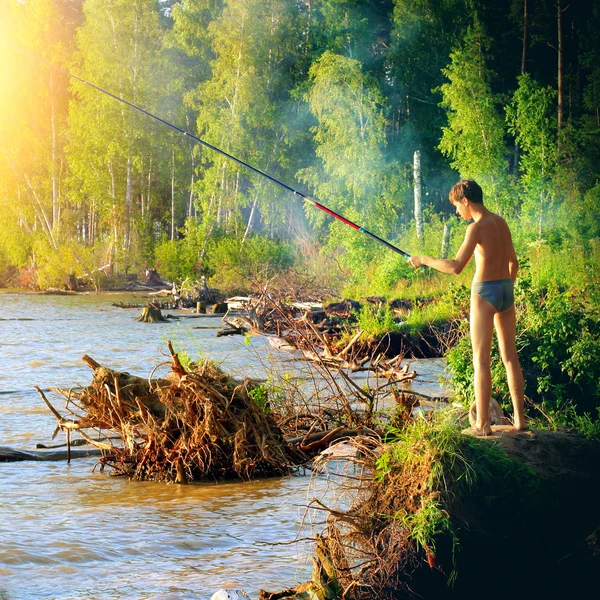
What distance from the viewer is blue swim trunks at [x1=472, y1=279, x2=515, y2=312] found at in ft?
22.4

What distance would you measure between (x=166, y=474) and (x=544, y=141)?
2132 cm

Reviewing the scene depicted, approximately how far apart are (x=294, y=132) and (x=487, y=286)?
112 ft

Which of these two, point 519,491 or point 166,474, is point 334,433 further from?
point 519,491

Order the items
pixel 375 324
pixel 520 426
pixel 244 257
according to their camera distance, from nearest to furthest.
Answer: pixel 520 426, pixel 375 324, pixel 244 257

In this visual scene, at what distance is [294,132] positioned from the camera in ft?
132

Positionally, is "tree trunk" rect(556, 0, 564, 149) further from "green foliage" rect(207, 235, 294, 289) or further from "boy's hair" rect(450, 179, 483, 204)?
"boy's hair" rect(450, 179, 483, 204)

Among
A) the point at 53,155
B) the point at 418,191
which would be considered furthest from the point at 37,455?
the point at 53,155

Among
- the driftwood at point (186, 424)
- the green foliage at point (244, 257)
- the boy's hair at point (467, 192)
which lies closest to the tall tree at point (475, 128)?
the green foliage at point (244, 257)

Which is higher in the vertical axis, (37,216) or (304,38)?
(304,38)

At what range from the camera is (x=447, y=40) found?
37.4m

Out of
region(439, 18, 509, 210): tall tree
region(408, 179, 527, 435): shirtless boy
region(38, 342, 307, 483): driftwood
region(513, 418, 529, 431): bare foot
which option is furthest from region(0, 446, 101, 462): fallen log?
region(439, 18, 509, 210): tall tree

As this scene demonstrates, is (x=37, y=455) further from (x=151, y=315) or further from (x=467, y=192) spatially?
(x=151, y=315)

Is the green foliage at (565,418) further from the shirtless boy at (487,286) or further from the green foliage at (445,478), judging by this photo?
the green foliage at (445,478)

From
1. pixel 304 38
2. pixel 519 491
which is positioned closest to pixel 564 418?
pixel 519 491
